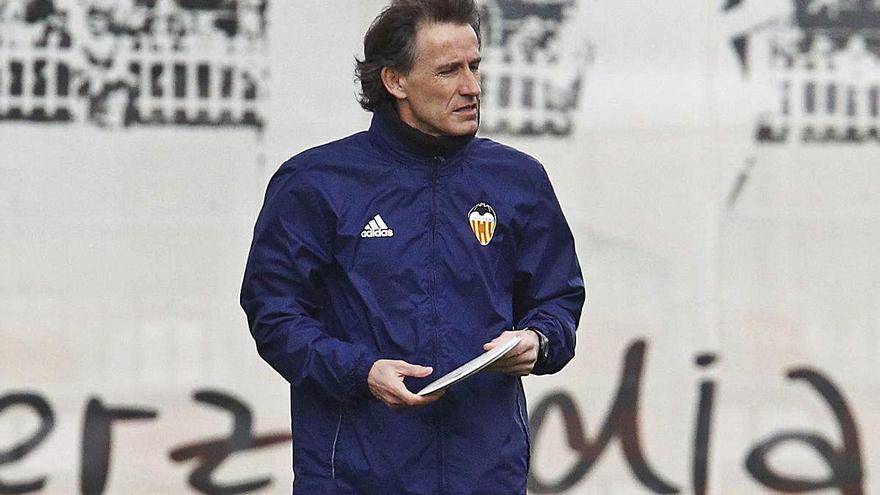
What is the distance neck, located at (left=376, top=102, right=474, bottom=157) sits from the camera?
321 centimetres

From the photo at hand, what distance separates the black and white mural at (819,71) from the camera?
544 cm

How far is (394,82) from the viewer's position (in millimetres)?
3287

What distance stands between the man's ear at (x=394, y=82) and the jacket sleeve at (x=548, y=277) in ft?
0.98

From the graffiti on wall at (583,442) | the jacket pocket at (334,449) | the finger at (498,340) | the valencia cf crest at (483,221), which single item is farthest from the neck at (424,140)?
the graffiti on wall at (583,442)

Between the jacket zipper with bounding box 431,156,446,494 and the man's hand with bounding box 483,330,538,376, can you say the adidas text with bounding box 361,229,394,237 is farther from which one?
the man's hand with bounding box 483,330,538,376

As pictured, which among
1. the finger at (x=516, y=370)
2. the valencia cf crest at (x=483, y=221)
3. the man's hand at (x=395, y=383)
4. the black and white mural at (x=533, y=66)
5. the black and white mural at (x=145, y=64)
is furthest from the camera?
the black and white mural at (x=533, y=66)

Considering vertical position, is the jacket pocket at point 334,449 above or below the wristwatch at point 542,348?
below

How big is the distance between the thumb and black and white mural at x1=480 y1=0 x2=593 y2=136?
2.41 metres

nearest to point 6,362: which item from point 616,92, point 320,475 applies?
point 616,92

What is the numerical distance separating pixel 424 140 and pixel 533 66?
222 cm

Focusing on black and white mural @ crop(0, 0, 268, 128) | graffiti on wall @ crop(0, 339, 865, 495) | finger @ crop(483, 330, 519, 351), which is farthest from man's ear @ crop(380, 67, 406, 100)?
graffiti on wall @ crop(0, 339, 865, 495)

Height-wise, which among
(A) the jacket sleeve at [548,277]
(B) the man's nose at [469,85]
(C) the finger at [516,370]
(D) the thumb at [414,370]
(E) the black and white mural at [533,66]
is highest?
(B) the man's nose at [469,85]

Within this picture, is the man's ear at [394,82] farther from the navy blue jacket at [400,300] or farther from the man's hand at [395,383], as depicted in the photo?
the man's hand at [395,383]

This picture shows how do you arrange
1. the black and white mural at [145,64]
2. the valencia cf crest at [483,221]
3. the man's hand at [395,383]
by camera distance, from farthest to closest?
the black and white mural at [145,64] → the valencia cf crest at [483,221] → the man's hand at [395,383]
